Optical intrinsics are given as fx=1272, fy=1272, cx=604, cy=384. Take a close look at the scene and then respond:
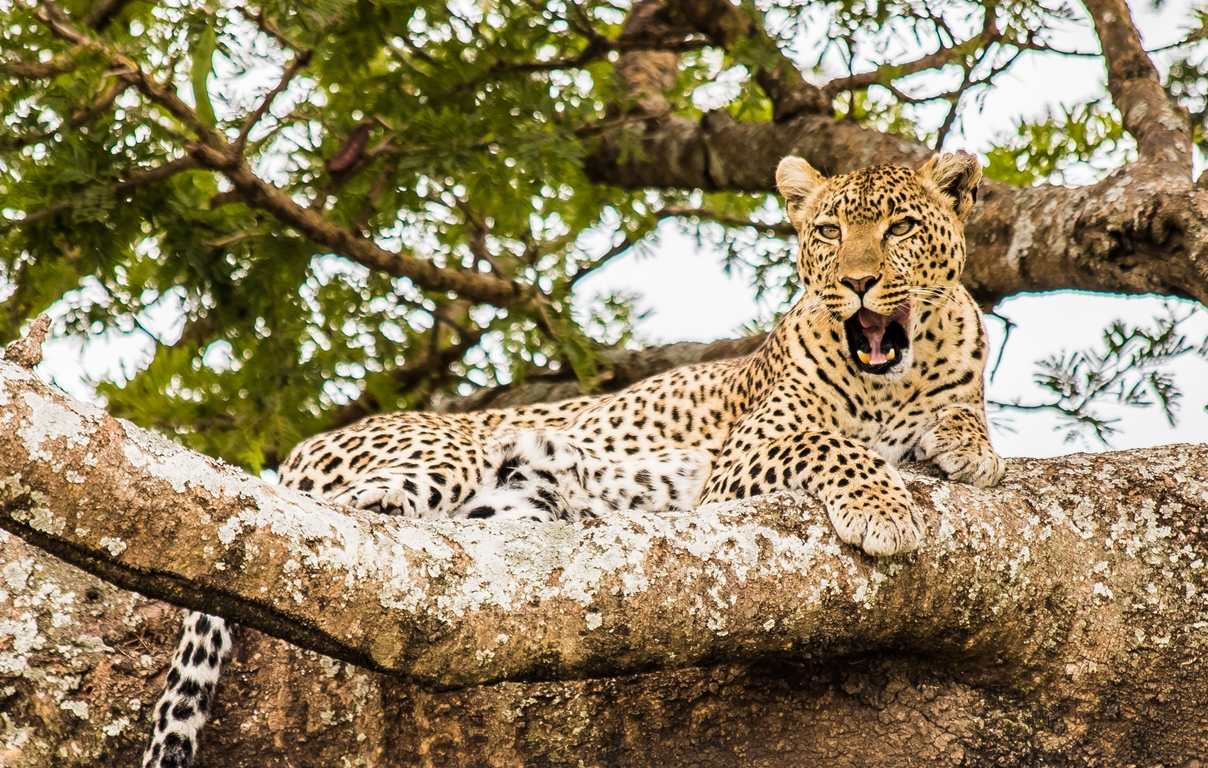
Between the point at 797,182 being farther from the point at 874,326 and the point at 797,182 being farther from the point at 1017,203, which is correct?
the point at 1017,203

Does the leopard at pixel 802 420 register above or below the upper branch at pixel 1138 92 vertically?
below

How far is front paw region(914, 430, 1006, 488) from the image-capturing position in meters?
5.37

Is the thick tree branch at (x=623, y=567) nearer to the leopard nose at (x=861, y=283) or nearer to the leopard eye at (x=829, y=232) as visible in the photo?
the leopard nose at (x=861, y=283)

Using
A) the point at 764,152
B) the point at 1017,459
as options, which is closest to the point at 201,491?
the point at 1017,459

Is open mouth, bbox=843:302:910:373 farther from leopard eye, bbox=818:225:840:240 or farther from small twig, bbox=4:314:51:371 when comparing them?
small twig, bbox=4:314:51:371

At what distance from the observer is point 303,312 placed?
8.80 m

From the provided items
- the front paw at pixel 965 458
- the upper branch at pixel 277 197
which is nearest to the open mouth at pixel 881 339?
the front paw at pixel 965 458

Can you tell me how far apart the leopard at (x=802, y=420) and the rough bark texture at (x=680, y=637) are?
0.55 m

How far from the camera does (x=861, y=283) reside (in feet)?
19.7

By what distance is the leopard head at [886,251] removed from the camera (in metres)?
6.08

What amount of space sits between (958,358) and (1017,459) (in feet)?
2.81

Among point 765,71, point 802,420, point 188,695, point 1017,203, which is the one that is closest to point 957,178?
point 1017,203

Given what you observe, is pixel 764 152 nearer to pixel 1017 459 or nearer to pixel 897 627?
pixel 1017 459

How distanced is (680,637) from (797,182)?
343 cm
